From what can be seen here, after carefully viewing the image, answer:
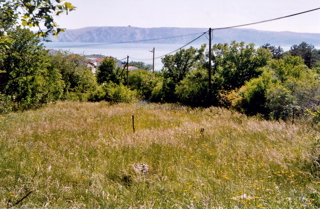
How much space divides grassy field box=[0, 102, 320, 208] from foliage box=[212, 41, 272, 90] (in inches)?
470

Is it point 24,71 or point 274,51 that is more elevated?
point 274,51

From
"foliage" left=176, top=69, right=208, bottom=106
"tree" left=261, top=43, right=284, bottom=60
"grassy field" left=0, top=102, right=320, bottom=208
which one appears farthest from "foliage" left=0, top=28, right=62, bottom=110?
"tree" left=261, top=43, right=284, bottom=60

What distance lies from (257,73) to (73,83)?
84.6 ft

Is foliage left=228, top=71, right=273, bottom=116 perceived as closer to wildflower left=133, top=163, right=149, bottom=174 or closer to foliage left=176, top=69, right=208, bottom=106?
foliage left=176, top=69, right=208, bottom=106

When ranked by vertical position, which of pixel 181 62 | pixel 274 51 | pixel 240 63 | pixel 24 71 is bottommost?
pixel 24 71

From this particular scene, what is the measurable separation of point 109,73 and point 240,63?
29.1 m

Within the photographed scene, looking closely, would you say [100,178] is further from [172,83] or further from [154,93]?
[154,93]

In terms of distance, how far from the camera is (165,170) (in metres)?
5.30

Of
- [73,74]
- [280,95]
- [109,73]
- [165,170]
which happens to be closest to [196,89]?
[280,95]

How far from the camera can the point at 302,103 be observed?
11.5 metres

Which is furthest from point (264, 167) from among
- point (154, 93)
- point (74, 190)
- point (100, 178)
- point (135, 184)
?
point (154, 93)

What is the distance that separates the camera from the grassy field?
349cm

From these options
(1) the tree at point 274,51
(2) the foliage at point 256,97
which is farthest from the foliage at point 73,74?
(1) the tree at point 274,51

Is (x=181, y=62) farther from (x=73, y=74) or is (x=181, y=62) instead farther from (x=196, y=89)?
(x=73, y=74)
